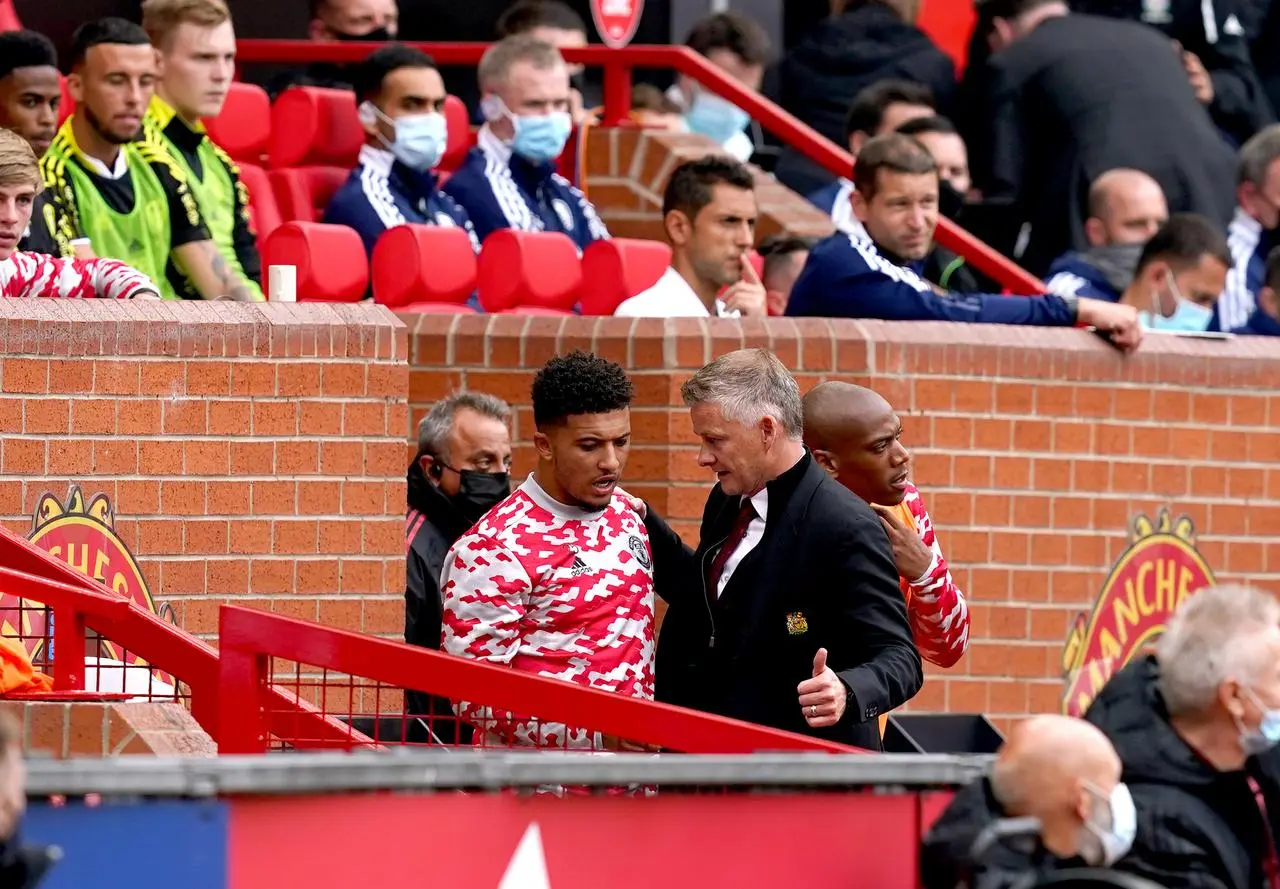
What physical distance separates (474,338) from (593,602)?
2766 mm

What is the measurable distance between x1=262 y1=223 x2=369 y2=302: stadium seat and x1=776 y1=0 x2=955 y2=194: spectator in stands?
14.5 feet

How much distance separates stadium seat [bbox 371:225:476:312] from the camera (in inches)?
361

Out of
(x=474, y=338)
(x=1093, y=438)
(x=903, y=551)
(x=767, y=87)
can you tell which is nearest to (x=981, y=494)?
(x=1093, y=438)

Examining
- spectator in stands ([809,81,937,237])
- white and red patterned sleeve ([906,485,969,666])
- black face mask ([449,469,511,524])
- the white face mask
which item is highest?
spectator in stands ([809,81,937,237])

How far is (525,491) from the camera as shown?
6.44 m

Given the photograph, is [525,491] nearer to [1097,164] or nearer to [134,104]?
[134,104]

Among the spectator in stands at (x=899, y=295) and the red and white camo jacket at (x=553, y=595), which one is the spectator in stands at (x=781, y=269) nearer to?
the spectator in stands at (x=899, y=295)

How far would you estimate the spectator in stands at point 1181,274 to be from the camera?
10336 mm

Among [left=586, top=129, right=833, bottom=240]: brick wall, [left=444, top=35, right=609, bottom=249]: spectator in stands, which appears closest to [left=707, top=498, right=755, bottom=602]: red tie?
[left=444, top=35, right=609, bottom=249]: spectator in stands

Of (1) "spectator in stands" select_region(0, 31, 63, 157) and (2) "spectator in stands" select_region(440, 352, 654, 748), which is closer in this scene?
(2) "spectator in stands" select_region(440, 352, 654, 748)

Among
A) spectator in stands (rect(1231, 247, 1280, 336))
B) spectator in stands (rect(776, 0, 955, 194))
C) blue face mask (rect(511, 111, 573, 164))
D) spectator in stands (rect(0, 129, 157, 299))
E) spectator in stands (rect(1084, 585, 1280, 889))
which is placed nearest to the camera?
spectator in stands (rect(1084, 585, 1280, 889))

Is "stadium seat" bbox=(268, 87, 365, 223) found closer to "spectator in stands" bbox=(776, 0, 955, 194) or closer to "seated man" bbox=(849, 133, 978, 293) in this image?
"seated man" bbox=(849, 133, 978, 293)

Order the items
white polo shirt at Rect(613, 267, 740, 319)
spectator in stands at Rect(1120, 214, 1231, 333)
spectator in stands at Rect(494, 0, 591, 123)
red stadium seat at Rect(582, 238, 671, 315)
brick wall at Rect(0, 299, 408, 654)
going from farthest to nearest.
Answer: spectator in stands at Rect(494, 0, 591, 123), spectator in stands at Rect(1120, 214, 1231, 333), red stadium seat at Rect(582, 238, 671, 315), white polo shirt at Rect(613, 267, 740, 319), brick wall at Rect(0, 299, 408, 654)

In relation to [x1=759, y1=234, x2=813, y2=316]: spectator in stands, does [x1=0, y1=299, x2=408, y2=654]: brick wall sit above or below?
below
